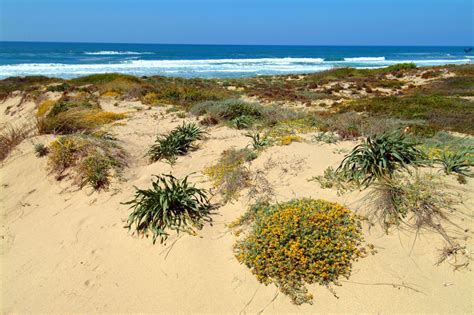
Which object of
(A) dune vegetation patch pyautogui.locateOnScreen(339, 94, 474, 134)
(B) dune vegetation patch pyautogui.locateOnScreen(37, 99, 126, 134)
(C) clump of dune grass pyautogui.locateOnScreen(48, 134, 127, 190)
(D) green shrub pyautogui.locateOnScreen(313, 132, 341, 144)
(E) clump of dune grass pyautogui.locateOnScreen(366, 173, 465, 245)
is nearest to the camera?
(E) clump of dune grass pyautogui.locateOnScreen(366, 173, 465, 245)

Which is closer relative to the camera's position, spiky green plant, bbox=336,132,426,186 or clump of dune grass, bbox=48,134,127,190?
spiky green plant, bbox=336,132,426,186

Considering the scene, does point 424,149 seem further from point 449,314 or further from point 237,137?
point 237,137

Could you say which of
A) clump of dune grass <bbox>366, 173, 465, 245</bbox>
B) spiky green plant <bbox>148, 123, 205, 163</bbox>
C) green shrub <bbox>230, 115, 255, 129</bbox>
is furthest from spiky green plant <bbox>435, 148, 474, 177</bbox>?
spiky green plant <bbox>148, 123, 205, 163</bbox>

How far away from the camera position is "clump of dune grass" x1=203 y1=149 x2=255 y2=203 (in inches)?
203

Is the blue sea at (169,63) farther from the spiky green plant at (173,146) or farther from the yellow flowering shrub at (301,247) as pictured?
the yellow flowering shrub at (301,247)

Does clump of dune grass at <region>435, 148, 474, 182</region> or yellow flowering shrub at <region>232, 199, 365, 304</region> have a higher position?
clump of dune grass at <region>435, 148, 474, 182</region>

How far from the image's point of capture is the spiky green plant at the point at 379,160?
4.76 metres

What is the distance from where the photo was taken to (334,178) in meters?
5.03


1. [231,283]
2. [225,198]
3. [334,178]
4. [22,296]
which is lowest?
[22,296]

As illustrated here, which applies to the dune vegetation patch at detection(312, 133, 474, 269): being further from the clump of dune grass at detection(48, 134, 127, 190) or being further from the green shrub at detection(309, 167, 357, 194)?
the clump of dune grass at detection(48, 134, 127, 190)

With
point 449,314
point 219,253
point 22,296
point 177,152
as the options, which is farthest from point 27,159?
point 449,314

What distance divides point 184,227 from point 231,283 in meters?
1.18

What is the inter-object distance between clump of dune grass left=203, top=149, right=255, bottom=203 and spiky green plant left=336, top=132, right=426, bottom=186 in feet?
5.39

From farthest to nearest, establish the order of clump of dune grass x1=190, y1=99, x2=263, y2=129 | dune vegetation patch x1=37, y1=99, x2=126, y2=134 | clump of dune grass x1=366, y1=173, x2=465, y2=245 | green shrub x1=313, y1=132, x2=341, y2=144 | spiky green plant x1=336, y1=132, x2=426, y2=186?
clump of dune grass x1=190, y1=99, x2=263, y2=129
dune vegetation patch x1=37, y1=99, x2=126, y2=134
green shrub x1=313, y1=132, x2=341, y2=144
spiky green plant x1=336, y1=132, x2=426, y2=186
clump of dune grass x1=366, y1=173, x2=465, y2=245
